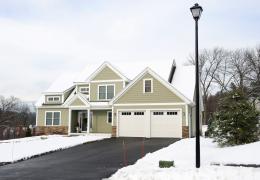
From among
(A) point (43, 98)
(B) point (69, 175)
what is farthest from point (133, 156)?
(A) point (43, 98)

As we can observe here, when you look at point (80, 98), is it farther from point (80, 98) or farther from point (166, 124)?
A: point (166, 124)

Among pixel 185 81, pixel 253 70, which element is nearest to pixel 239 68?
pixel 253 70

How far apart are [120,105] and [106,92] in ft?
14.2

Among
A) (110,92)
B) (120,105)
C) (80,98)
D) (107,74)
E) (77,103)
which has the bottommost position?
(120,105)

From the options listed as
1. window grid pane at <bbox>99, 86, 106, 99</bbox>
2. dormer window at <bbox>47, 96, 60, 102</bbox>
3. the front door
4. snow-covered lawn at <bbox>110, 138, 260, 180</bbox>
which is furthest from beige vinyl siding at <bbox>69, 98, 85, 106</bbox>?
snow-covered lawn at <bbox>110, 138, 260, 180</bbox>

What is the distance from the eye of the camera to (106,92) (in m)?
33.4

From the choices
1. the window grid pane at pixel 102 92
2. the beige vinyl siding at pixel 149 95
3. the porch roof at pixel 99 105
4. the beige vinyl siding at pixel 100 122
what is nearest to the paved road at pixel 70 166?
the beige vinyl siding at pixel 149 95

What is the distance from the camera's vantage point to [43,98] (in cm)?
3825

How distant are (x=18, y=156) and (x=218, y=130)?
9.89m

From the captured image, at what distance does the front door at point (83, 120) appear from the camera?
35406 mm

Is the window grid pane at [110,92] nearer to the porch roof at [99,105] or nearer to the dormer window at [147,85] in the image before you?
the porch roof at [99,105]

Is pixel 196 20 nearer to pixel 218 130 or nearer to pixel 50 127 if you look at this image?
pixel 218 130

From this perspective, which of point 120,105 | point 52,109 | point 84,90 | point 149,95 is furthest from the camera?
point 52,109

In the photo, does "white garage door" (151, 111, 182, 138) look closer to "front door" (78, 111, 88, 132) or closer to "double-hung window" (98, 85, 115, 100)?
"double-hung window" (98, 85, 115, 100)
